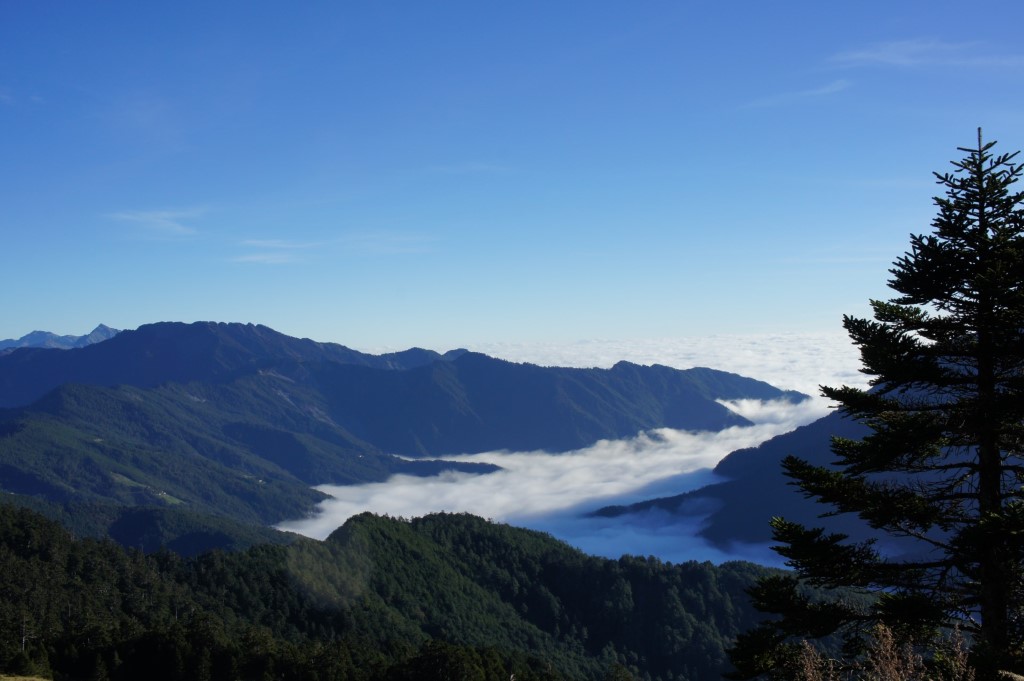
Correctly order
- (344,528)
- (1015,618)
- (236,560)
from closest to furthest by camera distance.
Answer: (1015,618) < (236,560) < (344,528)

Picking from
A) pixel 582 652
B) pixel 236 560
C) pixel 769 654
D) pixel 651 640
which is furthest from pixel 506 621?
pixel 769 654

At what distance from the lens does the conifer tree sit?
640 inches

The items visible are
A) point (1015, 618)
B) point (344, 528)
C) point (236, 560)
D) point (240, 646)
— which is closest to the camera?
point (1015, 618)

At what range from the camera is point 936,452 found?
57.7 feet

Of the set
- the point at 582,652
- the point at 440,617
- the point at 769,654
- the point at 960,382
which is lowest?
the point at 582,652

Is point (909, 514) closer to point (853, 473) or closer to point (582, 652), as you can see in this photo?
point (853, 473)

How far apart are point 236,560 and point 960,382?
6778 inches

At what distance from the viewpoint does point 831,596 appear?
154 m

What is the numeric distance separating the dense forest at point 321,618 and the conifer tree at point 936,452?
75019 millimetres

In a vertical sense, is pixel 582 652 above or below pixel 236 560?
below

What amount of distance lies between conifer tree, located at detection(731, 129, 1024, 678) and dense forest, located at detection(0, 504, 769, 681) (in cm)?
7502

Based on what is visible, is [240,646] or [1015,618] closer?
[1015,618]

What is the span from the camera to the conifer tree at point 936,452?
1627 cm

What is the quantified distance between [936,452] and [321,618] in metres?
147
